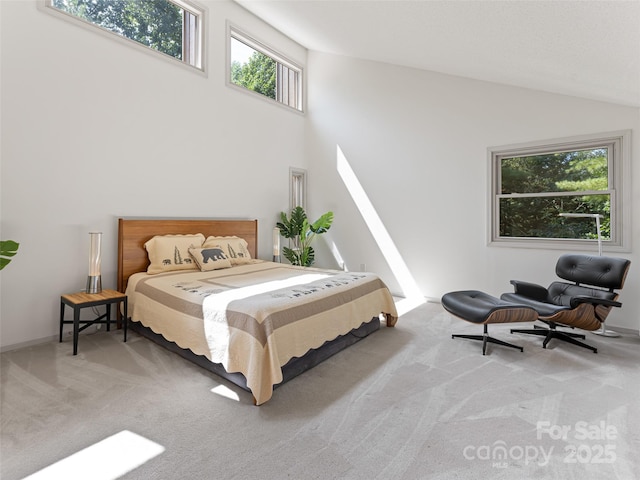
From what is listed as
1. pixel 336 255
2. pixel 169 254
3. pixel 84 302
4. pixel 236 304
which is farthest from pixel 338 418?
pixel 336 255

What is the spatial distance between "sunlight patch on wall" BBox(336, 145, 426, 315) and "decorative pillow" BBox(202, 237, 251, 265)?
2158 mm

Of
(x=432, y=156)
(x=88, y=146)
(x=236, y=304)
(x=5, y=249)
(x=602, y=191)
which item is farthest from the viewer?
(x=432, y=156)

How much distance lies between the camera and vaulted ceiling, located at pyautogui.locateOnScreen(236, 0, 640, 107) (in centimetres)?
218

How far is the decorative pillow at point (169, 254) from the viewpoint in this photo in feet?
12.3

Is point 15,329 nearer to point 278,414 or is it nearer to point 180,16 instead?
point 278,414

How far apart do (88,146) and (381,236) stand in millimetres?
4102

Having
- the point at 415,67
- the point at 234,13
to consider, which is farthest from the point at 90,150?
the point at 415,67

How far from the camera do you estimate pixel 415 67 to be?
4.94 metres

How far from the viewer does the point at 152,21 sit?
162 inches

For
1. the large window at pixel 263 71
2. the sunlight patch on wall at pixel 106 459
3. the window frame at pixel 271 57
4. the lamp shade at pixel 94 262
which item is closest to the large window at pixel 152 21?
the window frame at pixel 271 57

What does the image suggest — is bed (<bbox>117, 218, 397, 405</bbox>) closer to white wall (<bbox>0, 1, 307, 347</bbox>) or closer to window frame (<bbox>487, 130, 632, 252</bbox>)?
white wall (<bbox>0, 1, 307, 347</bbox>)

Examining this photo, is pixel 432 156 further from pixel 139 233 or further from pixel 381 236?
pixel 139 233

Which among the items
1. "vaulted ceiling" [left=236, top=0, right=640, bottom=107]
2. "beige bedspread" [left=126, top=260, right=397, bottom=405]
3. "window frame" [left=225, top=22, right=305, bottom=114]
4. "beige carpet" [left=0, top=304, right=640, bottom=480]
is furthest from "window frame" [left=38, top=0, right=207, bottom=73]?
"beige carpet" [left=0, top=304, right=640, bottom=480]

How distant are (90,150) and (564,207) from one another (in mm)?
5463
